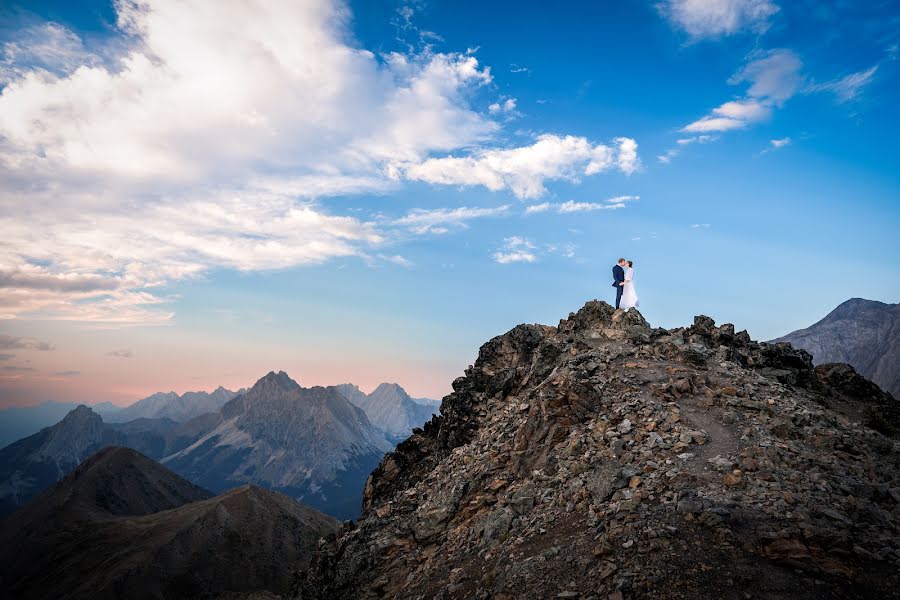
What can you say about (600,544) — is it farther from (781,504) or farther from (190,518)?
(190,518)

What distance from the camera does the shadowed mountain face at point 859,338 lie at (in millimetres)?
167250

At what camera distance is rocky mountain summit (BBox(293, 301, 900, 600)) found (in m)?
13.0

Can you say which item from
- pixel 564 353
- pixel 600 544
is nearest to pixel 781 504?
pixel 600 544

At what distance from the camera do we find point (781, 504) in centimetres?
1442

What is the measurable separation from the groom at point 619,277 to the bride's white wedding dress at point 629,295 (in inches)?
11.5

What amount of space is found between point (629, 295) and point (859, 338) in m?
211

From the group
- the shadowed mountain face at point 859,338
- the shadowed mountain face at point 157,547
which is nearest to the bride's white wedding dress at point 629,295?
the shadowed mountain face at point 157,547

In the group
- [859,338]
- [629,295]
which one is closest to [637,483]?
[629,295]

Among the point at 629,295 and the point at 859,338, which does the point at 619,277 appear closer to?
the point at 629,295

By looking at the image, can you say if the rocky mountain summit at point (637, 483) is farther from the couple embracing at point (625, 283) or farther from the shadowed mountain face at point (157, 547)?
the shadowed mountain face at point (157, 547)

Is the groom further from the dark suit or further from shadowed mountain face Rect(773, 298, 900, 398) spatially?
shadowed mountain face Rect(773, 298, 900, 398)

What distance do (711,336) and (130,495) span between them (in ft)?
647

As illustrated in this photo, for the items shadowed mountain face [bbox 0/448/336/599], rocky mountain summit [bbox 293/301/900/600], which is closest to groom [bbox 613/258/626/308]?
rocky mountain summit [bbox 293/301/900/600]

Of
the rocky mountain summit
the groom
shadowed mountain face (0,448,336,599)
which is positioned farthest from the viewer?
shadowed mountain face (0,448,336,599)
